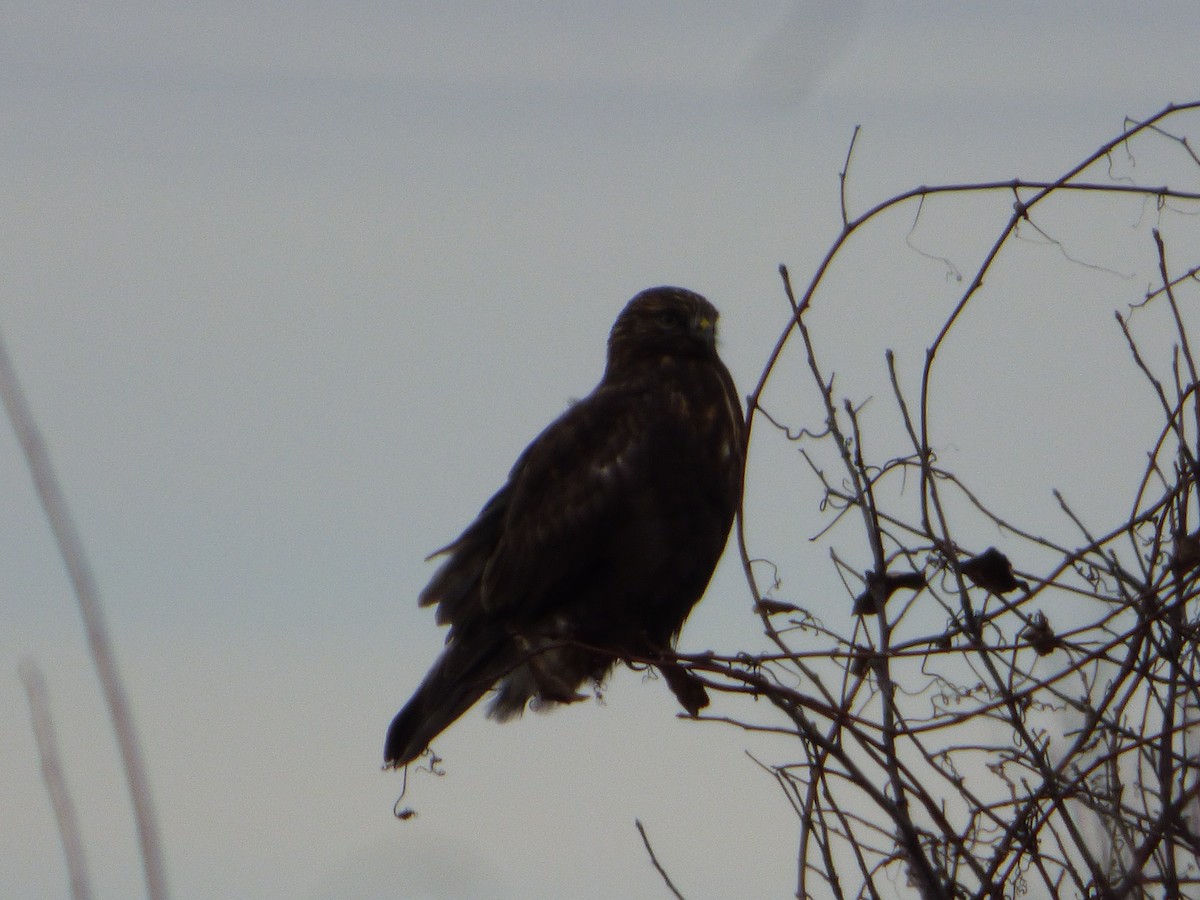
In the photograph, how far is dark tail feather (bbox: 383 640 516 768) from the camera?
12.6 feet

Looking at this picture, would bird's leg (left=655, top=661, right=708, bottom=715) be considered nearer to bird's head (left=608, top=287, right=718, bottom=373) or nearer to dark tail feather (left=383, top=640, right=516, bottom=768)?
dark tail feather (left=383, top=640, right=516, bottom=768)

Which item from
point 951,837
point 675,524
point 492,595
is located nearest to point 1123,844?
point 951,837

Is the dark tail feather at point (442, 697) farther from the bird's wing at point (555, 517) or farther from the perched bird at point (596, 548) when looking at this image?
the bird's wing at point (555, 517)

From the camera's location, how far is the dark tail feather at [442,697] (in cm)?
384

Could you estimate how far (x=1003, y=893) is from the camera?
1986mm

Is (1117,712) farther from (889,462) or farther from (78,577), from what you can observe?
(78,577)

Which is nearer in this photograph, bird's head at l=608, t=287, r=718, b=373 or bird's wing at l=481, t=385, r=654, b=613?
bird's wing at l=481, t=385, r=654, b=613

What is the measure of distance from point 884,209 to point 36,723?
1.66 meters

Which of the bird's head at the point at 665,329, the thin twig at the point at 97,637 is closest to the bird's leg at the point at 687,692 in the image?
the bird's head at the point at 665,329

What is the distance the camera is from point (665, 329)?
4.46m

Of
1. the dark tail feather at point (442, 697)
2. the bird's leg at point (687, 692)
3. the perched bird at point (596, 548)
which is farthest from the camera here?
the perched bird at point (596, 548)

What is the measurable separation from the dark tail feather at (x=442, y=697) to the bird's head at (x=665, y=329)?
0.96m

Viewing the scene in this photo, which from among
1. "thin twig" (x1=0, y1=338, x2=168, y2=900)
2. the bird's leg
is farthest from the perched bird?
"thin twig" (x1=0, y1=338, x2=168, y2=900)

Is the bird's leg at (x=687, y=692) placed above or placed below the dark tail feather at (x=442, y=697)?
below
